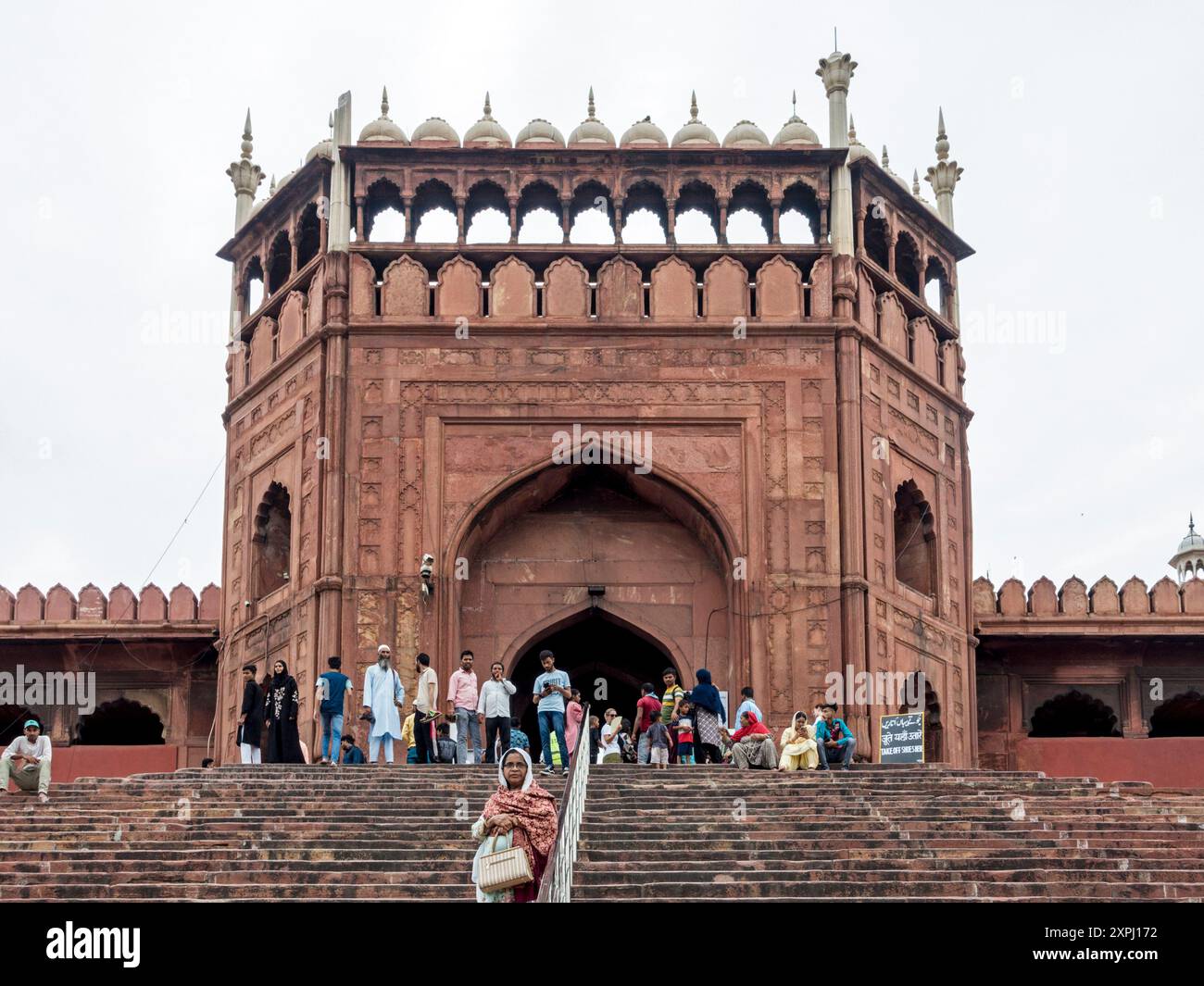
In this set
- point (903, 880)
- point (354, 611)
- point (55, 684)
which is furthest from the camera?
point (55, 684)

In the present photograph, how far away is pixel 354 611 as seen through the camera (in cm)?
2066

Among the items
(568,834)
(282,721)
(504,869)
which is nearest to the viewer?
(504,869)

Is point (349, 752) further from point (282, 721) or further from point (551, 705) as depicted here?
point (551, 705)

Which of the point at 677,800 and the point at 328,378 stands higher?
the point at 328,378

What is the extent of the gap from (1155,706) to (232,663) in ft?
35.9

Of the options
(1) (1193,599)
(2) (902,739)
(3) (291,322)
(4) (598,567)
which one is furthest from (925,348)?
(3) (291,322)

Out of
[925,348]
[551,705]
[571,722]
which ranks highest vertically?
[925,348]

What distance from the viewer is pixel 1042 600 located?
79.7 ft

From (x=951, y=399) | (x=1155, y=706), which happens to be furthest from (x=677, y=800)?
(x=1155, y=706)

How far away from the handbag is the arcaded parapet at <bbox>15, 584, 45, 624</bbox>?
16.7 m

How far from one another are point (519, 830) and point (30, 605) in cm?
1682

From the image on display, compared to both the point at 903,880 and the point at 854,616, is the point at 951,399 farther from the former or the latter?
the point at 903,880

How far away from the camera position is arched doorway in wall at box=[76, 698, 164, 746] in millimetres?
25344
